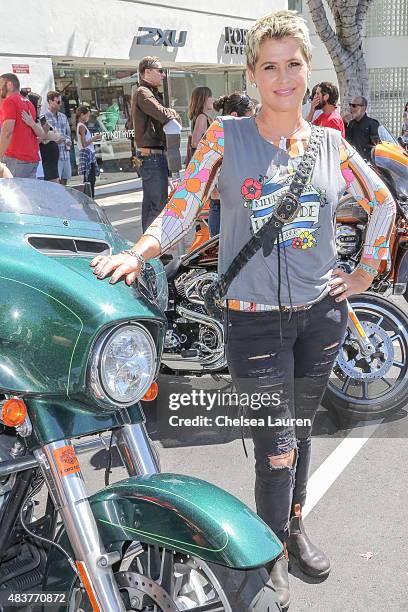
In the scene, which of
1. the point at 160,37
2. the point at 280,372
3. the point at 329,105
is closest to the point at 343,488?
the point at 280,372

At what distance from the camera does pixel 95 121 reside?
15.9 metres

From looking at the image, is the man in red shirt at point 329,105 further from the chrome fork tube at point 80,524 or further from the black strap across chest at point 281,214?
the chrome fork tube at point 80,524

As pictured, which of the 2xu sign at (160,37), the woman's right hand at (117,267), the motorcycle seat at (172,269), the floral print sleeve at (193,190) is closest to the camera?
the woman's right hand at (117,267)

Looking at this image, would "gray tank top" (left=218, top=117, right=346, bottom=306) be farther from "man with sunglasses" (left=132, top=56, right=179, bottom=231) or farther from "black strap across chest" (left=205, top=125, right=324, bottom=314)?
"man with sunglasses" (left=132, top=56, right=179, bottom=231)

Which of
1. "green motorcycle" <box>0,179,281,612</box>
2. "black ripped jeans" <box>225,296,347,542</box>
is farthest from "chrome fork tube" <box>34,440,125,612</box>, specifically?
"black ripped jeans" <box>225,296,347,542</box>

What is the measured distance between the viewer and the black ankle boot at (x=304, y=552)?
2.71 m

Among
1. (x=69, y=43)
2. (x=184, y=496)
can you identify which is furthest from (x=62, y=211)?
(x=69, y=43)

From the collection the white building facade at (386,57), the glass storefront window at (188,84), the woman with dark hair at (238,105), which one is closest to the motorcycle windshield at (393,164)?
the woman with dark hair at (238,105)

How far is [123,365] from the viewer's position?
68.8 inches

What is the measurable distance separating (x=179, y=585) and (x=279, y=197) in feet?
3.92

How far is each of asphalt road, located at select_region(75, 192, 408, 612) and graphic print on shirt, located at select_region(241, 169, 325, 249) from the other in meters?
1.34

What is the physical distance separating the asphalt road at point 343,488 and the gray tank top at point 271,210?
3.77 feet

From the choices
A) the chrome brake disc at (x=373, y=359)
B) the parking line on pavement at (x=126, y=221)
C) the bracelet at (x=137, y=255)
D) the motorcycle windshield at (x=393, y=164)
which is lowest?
the parking line on pavement at (x=126, y=221)

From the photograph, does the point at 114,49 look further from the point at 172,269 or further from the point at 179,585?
the point at 179,585
